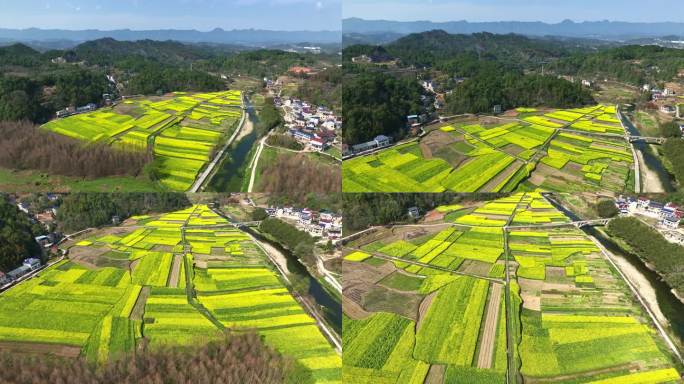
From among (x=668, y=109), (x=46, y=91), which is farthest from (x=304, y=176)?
(x=668, y=109)

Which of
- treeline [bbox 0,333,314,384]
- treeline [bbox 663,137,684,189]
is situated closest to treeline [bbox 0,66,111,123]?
treeline [bbox 0,333,314,384]

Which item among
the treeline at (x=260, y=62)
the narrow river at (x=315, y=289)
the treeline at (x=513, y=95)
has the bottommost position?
the narrow river at (x=315, y=289)

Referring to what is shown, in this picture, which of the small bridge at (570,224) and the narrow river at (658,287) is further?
the small bridge at (570,224)

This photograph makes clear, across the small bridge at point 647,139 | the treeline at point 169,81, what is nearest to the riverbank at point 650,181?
the small bridge at point 647,139

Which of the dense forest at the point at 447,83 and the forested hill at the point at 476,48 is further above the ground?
the forested hill at the point at 476,48

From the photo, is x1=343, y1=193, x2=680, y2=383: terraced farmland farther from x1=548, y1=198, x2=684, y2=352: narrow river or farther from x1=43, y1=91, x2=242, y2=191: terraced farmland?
x1=43, y1=91, x2=242, y2=191: terraced farmland

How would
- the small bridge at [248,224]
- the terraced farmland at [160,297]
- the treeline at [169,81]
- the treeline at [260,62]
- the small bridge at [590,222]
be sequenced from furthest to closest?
the treeline at [169,81], the treeline at [260,62], the small bridge at [248,224], the small bridge at [590,222], the terraced farmland at [160,297]

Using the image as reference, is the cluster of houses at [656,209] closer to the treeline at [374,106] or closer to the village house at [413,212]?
the village house at [413,212]

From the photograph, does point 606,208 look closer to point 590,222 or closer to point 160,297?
point 590,222
